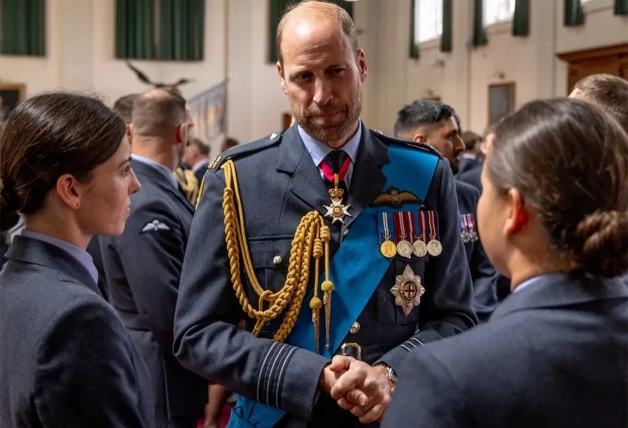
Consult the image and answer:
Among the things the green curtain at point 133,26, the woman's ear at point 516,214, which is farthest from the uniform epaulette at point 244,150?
the green curtain at point 133,26

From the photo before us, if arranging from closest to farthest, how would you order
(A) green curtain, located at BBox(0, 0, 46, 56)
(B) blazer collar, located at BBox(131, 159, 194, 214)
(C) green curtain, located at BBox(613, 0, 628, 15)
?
(B) blazer collar, located at BBox(131, 159, 194, 214) → (C) green curtain, located at BBox(613, 0, 628, 15) → (A) green curtain, located at BBox(0, 0, 46, 56)

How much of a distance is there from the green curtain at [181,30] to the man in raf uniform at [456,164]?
11306 mm

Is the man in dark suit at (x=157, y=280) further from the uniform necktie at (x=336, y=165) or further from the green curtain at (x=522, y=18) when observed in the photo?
the green curtain at (x=522, y=18)

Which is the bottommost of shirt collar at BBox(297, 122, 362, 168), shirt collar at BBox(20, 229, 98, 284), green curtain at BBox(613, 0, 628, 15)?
shirt collar at BBox(20, 229, 98, 284)

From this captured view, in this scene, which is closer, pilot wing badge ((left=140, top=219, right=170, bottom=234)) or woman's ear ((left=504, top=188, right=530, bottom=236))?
woman's ear ((left=504, top=188, right=530, bottom=236))

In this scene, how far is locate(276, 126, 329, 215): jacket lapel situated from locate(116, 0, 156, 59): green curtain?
518 inches

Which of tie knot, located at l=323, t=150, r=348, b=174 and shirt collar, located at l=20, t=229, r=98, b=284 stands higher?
tie knot, located at l=323, t=150, r=348, b=174

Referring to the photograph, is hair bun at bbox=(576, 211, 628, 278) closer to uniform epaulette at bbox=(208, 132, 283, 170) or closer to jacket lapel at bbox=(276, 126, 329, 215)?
jacket lapel at bbox=(276, 126, 329, 215)

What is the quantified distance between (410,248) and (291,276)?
0.96 feet

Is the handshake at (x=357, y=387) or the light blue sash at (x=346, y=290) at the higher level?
the light blue sash at (x=346, y=290)

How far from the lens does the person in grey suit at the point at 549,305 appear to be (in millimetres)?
1030

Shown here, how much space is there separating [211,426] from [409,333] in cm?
282

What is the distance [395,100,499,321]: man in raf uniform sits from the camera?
3.41 metres

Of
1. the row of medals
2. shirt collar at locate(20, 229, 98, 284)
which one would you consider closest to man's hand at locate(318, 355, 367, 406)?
the row of medals
